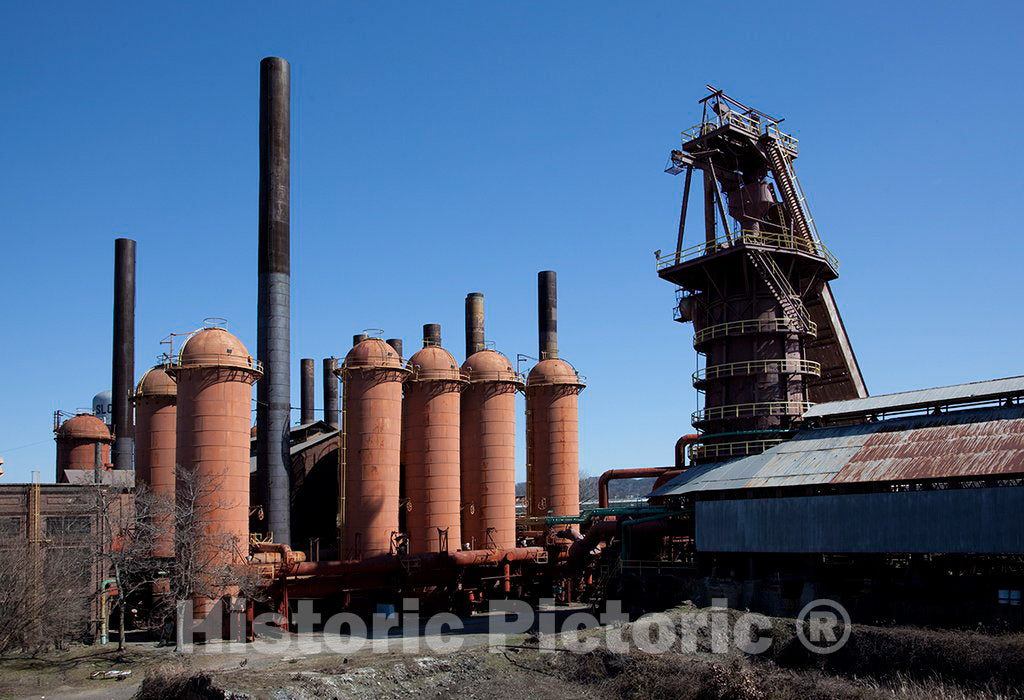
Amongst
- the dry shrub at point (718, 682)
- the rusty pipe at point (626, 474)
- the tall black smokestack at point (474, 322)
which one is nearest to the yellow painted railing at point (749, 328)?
the rusty pipe at point (626, 474)

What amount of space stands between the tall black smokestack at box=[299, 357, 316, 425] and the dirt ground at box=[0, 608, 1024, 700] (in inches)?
1627

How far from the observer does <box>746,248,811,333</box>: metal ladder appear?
121 ft

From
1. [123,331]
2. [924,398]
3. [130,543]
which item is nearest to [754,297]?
[924,398]

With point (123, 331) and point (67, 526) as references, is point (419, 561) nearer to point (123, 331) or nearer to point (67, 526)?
point (67, 526)

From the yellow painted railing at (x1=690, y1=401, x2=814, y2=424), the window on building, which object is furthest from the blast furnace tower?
the window on building

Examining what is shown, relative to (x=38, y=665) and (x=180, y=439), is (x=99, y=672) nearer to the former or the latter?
(x=38, y=665)

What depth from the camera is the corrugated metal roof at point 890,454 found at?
87.4 ft

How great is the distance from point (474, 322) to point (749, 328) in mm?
23246

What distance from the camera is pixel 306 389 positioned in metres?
69.1

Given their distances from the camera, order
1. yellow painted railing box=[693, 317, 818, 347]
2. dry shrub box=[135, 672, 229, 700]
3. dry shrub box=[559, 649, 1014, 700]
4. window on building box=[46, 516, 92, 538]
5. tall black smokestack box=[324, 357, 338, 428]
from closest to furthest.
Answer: dry shrub box=[559, 649, 1014, 700] < dry shrub box=[135, 672, 229, 700] < window on building box=[46, 516, 92, 538] < yellow painted railing box=[693, 317, 818, 347] < tall black smokestack box=[324, 357, 338, 428]

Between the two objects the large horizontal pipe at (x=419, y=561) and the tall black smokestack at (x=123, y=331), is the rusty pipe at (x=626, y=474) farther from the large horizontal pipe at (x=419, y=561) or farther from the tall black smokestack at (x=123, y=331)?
the tall black smokestack at (x=123, y=331)

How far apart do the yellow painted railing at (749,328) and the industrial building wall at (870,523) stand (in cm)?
837

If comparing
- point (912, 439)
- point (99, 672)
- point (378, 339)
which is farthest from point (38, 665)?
point (912, 439)

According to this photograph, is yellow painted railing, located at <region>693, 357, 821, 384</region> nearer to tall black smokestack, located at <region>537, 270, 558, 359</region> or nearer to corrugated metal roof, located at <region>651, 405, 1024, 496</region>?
corrugated metal roof, located at <region>651, 405, 1024, 496</region>
